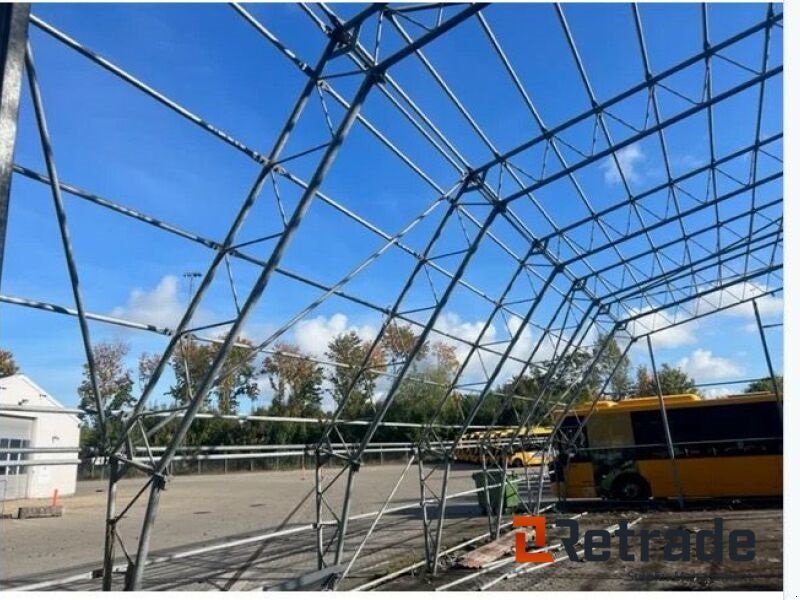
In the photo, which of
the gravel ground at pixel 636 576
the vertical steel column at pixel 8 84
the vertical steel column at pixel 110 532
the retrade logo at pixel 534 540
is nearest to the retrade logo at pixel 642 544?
the retrade logo at pixel 534 540

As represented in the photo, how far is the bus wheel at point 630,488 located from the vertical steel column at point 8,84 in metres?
16.0

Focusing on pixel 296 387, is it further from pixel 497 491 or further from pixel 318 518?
pixel 318 518

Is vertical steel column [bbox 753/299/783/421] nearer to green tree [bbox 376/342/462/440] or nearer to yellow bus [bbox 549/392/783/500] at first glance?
yellow bus [bbox 549/392/783/500]

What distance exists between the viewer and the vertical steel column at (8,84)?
3.24 meters

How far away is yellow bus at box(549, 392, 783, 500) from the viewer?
49.6ft

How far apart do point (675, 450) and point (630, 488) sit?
4.95 ft

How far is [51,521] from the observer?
1623 cm

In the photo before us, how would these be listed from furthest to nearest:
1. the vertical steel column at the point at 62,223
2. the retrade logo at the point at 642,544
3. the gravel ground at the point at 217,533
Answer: the retrade logo at the point at 642,544
the gravel ground at the point at 217,533
the vertical steel column at the point at 62,223

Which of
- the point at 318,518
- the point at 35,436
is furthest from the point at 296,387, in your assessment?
the point at 35,436

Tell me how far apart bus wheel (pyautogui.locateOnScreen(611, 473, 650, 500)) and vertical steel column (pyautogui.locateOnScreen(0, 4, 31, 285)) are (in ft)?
52.6

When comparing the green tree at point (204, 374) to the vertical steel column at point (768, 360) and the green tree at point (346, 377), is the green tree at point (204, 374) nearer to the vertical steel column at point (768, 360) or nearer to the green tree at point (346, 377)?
the green tree at point (346, 377)

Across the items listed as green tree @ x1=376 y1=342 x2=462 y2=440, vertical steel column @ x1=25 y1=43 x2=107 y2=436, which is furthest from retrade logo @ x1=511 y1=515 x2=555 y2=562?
vertical steel column @ x1=25 y1=43 x2=107 y2=436

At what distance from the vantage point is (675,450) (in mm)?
15977
